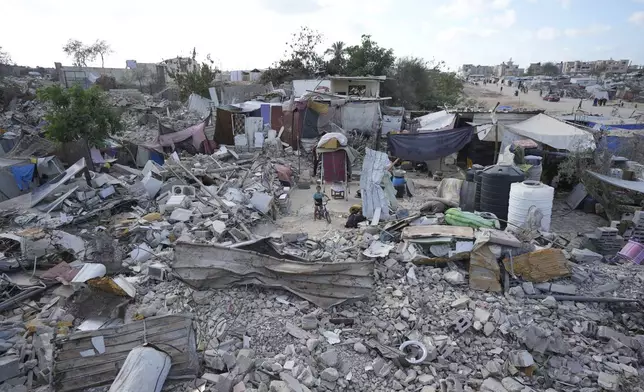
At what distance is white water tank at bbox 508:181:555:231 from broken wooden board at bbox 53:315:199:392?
5218mm

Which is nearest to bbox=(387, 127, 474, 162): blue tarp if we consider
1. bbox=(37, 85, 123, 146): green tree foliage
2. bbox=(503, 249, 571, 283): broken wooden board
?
bbox=(503, 249, 571, 283): broken wooden board

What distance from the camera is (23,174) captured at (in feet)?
33.3

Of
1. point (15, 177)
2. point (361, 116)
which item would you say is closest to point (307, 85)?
point (361, 116)

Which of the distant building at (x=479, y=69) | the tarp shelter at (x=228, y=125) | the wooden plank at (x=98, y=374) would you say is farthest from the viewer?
the distant building at (x=479, y=69)

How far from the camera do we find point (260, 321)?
457 cm

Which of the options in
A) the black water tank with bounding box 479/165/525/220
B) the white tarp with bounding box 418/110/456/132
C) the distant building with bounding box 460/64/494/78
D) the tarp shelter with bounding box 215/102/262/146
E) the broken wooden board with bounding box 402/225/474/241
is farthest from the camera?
the distant building with bounding box 460/64/494/78

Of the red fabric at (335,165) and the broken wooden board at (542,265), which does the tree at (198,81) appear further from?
the broken wooden board at (542,265)

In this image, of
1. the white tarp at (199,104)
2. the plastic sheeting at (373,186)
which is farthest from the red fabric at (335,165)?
the white tarp at (199,104)

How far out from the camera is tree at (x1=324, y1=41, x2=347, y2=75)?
98.1 feet

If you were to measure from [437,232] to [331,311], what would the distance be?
2106 millimetres

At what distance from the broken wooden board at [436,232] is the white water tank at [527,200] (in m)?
1.17

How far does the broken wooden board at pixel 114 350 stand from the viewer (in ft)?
12.4

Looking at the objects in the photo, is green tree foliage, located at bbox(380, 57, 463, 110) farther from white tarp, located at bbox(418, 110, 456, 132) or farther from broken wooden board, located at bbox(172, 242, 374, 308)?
broken wooden board, located at bbox(172, 242, 374, 308)

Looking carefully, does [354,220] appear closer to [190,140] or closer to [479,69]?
[190,140]
